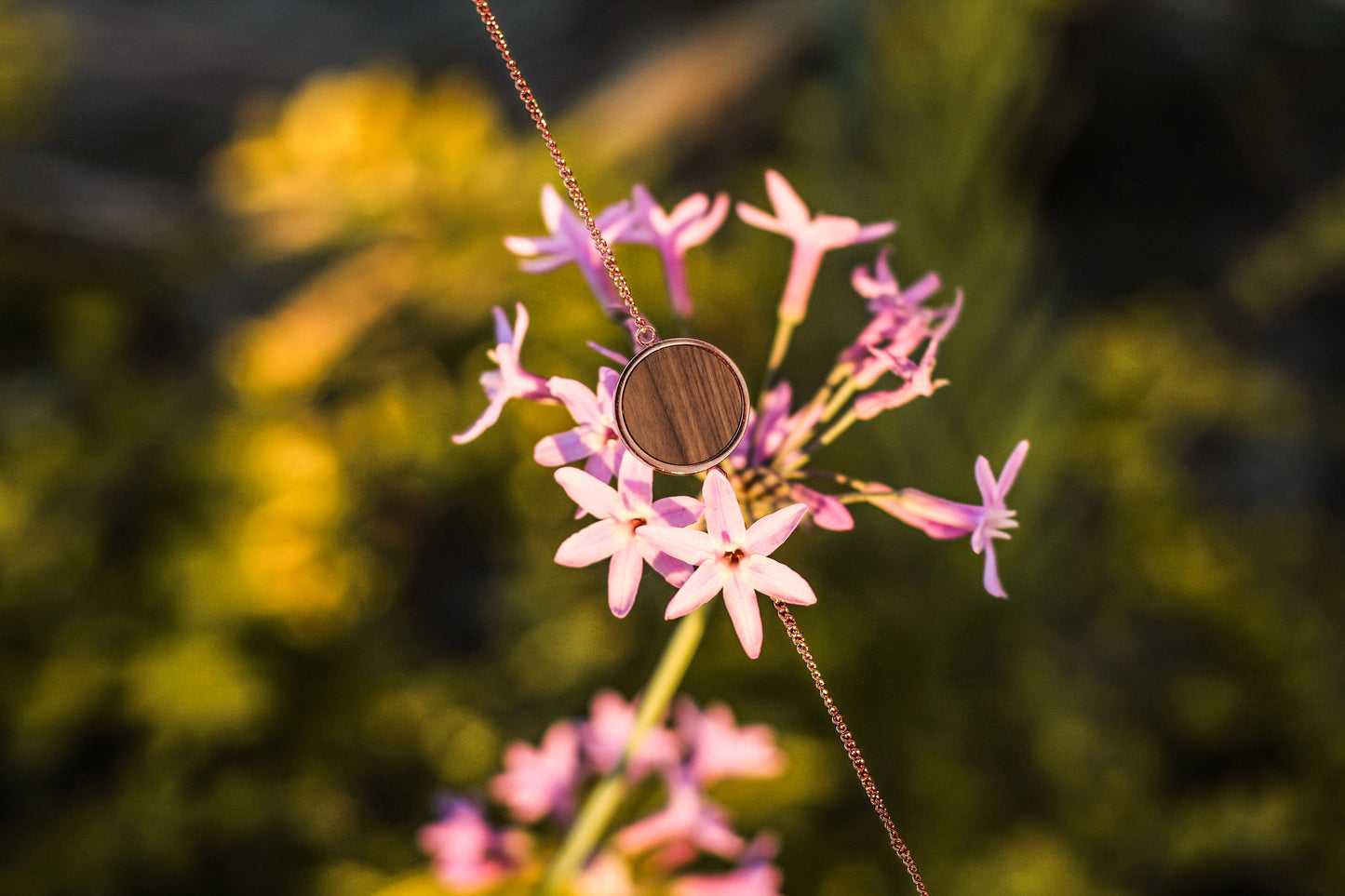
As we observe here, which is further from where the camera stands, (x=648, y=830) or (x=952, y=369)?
(x=952, y=369)

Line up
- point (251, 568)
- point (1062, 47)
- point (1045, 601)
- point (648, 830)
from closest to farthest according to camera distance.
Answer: point (648, 830), point (251, 568), point (1045, 601), point (1062, 47)

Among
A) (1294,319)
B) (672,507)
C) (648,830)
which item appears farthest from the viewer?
(1294,319)

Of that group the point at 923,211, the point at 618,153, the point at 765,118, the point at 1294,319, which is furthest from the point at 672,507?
the point at 1294,319

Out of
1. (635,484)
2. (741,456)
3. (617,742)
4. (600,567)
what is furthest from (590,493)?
(600,567)

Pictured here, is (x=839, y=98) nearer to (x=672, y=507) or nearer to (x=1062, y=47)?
(x=1062, y=47)

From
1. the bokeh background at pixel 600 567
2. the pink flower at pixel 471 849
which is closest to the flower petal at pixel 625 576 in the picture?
A: the pink flower at pixel 471 849

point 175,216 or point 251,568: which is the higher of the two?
point 175,216

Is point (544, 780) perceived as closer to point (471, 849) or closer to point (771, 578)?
point (471, 849)

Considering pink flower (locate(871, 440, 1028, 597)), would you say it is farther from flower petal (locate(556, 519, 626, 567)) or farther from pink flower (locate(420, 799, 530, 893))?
pink flower (locate(420, 799, 530, 893))
